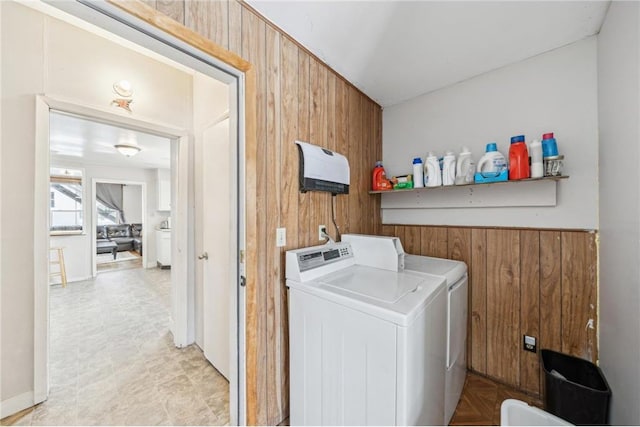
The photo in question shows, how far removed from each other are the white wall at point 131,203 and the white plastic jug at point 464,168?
9.37 m

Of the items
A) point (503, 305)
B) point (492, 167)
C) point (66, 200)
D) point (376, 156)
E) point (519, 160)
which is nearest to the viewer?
point (519, 160)

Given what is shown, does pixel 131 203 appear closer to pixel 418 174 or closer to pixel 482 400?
pixel 418 174

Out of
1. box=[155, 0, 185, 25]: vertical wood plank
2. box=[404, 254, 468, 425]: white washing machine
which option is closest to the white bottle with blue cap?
box=[404, 254, 468, 425]: white washing machine

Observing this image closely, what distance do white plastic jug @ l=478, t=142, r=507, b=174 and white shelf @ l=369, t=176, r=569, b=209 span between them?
103 millimetres

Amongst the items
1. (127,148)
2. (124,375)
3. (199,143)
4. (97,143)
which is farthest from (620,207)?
(97,143)

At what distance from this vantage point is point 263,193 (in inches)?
53.2

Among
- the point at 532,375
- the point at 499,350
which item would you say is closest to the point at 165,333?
the point at 499,350

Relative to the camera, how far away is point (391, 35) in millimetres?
1520

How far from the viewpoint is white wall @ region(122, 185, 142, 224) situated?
791cm

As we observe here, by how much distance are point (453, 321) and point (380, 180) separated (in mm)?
1249

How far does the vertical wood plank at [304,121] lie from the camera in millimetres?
1572

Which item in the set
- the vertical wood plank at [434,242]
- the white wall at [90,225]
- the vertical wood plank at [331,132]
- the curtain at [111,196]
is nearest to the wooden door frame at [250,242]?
the vertical wood plank at [331,132]

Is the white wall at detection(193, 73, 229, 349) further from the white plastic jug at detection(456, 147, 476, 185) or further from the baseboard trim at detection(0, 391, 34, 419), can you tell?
the white plastic jug at detection(456, 147, 476, 185)

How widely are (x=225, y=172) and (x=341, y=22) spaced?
1.26 m
